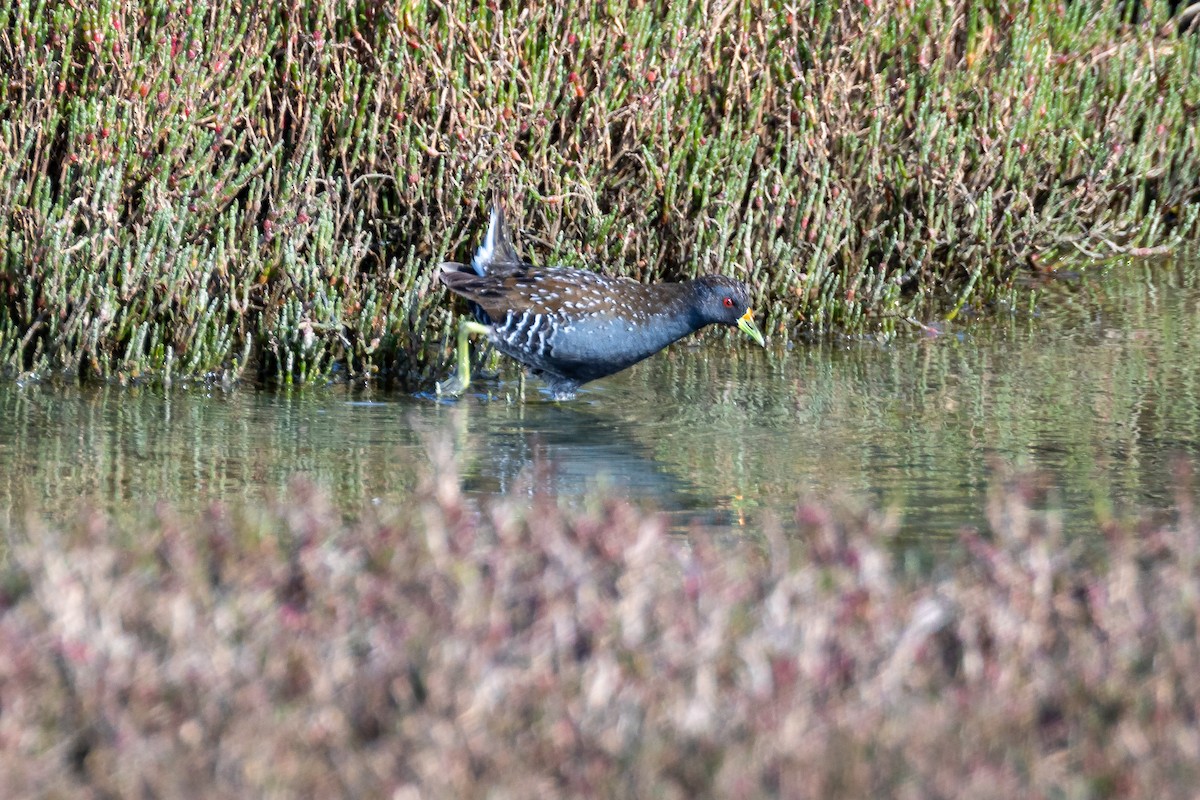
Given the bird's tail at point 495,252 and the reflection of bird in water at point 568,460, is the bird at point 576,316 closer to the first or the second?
the bird's tail at point 495,252

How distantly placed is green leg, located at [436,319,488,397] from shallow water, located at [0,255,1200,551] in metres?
0.10

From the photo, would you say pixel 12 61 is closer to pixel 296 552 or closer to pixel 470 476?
pixel 470 476

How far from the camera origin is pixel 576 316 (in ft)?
21.3

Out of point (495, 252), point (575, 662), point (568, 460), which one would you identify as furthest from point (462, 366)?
point (575, 662)

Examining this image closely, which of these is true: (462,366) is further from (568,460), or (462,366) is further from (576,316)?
(568,460)

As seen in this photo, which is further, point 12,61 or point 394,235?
point 394,235

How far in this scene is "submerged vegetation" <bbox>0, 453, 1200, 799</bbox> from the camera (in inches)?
126

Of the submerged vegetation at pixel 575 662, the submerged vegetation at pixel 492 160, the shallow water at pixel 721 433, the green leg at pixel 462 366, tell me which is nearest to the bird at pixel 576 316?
the green leg at pixel 462 366

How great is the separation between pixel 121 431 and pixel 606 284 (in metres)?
1.75

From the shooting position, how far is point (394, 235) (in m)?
7.65

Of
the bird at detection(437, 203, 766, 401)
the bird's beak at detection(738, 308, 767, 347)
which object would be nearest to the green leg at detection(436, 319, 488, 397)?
the bird at detection(437, 203, 766, 401)

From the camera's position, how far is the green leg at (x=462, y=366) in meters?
6.68

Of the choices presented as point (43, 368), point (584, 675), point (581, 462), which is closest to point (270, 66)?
point (43, 368)

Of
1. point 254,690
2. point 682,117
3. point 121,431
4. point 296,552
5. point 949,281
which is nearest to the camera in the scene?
point 254,690
